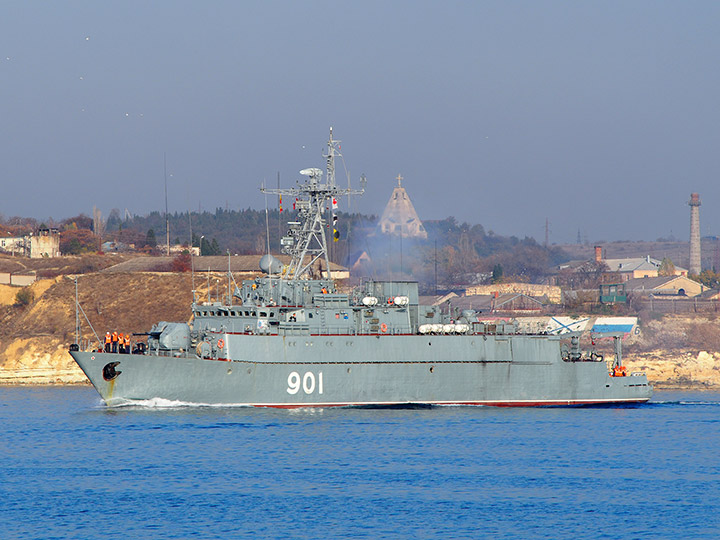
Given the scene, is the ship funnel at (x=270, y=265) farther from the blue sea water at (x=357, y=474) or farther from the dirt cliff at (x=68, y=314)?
the dirt cliff at (x=68, y=314)

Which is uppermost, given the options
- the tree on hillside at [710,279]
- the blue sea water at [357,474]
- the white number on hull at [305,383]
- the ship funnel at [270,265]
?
the ship funnel at [270,265]

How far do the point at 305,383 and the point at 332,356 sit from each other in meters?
1.58

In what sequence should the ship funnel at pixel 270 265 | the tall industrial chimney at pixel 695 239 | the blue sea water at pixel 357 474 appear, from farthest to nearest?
the tall industrial chimney at pixel 695 239 < the ship funnel at pixel 270 265 < the blue sea water at pixel 357 474

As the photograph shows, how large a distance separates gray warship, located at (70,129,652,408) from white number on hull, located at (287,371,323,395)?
4 centimetres

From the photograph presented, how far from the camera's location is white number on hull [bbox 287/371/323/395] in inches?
1559

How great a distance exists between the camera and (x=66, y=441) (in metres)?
33.4

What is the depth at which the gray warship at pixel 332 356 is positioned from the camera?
3900 centimetres

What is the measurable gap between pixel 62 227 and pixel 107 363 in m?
88.3

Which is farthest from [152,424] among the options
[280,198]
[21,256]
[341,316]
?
[21,256]

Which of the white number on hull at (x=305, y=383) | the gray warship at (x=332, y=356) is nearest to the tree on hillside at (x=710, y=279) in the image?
the gray warship at (x=332, y=356)

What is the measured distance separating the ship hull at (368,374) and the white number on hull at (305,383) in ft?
0.13

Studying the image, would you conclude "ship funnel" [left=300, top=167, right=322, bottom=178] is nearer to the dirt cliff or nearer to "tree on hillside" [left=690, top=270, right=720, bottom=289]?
the dirt cliff

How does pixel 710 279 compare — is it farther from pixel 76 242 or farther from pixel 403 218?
pixel 76 242

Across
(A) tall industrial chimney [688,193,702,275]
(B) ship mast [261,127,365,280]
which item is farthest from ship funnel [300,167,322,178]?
(A) tall industrial chimney [688,193,702,275]
